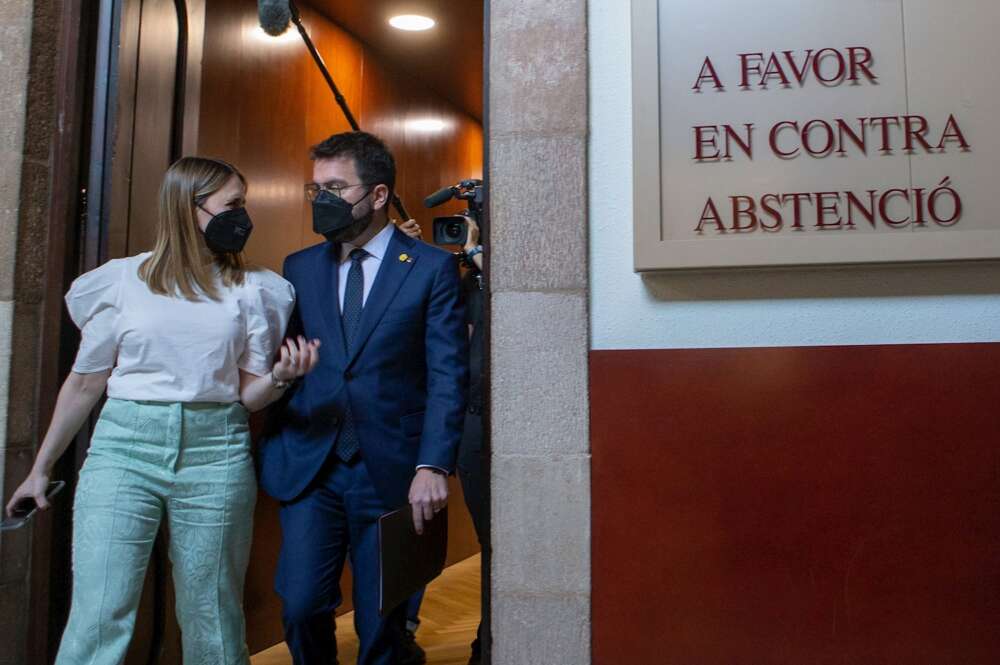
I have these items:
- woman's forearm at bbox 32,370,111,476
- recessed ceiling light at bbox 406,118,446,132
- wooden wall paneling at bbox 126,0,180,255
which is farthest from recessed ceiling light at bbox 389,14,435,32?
woman's forearm at bbox 32,370,111,476

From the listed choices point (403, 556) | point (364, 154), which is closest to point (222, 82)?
point (364, 154)

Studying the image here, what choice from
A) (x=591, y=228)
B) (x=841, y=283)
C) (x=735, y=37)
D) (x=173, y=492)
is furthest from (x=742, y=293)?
(x=173, y=492)

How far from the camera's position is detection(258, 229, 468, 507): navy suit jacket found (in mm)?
2627

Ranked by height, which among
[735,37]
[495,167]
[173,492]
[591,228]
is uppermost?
[735,37]

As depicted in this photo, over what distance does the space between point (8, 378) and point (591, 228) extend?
1.81 m

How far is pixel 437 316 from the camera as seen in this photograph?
2.72 metres

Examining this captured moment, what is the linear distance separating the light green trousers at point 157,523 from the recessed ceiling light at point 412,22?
323 centimetres

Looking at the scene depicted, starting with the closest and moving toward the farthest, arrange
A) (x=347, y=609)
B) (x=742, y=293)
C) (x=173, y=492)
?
(x=173, y=492) → (x=742, y=293) → (x=347, y=609)

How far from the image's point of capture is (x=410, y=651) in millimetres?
3779

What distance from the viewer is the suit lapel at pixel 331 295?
8.91 feet

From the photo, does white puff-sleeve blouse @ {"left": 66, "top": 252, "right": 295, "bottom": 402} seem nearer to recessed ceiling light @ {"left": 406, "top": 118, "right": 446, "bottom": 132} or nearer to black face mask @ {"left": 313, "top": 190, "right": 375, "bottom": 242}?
black face mask @ {"left": 313, "top": 190, "right": 375, "bottom": 242}

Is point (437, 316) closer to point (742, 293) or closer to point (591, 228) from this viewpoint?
point (591, 228)

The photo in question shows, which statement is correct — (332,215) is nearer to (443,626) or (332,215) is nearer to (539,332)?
(539,332)

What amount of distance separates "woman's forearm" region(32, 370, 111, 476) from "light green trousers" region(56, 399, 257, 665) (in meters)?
0.14
